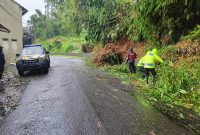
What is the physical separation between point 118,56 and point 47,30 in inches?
2258

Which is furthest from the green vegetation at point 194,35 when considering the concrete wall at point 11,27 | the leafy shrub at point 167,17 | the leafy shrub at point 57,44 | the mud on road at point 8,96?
the leafy shrub at point 57,44

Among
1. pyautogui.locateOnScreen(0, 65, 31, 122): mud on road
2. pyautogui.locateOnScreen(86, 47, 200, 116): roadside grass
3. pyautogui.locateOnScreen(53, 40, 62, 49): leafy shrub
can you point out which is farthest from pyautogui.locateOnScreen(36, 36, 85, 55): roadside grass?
pyautogui.locateOnScreen(86, 47, 200, 116): roadside grass

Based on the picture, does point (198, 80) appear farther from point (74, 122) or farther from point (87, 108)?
point (74, 122)

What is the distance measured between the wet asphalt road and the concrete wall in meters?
20.1

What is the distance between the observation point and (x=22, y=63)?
63.5ft

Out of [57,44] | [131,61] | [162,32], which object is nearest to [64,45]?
→ [57,44]

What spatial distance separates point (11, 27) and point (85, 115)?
96.7ft

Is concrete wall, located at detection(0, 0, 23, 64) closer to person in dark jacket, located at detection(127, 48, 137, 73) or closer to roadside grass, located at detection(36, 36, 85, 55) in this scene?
person in dark jacket, located at detection(127, 48, 137, 73)

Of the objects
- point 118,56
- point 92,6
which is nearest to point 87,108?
point 118,56

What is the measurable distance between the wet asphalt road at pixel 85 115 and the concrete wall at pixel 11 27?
20.1 metres

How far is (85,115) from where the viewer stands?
28.6ft

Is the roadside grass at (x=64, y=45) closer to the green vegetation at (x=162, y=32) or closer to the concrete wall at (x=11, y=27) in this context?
the concrete wall at (x=11, y=27)

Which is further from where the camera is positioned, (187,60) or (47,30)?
(47,30)

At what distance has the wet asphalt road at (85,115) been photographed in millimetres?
7406
